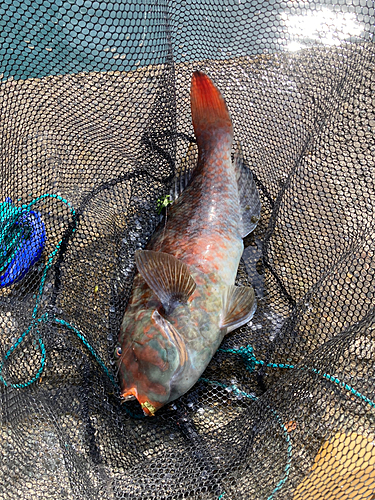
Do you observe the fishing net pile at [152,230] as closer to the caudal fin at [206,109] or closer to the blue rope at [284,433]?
the blue rope at [284,433]

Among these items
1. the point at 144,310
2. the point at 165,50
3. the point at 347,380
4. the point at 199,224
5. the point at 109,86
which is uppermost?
the point at 165,50

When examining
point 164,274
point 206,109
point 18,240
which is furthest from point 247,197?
point 18,240

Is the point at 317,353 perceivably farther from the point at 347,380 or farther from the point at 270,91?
the point at 270,91

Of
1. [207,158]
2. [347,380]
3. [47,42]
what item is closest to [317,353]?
[347,380]

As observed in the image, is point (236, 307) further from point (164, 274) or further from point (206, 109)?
point (206, 109)

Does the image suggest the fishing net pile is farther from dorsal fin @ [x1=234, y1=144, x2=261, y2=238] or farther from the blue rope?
dorsal fin @ [x1=234, y1=144, x2=261, y2=238]
